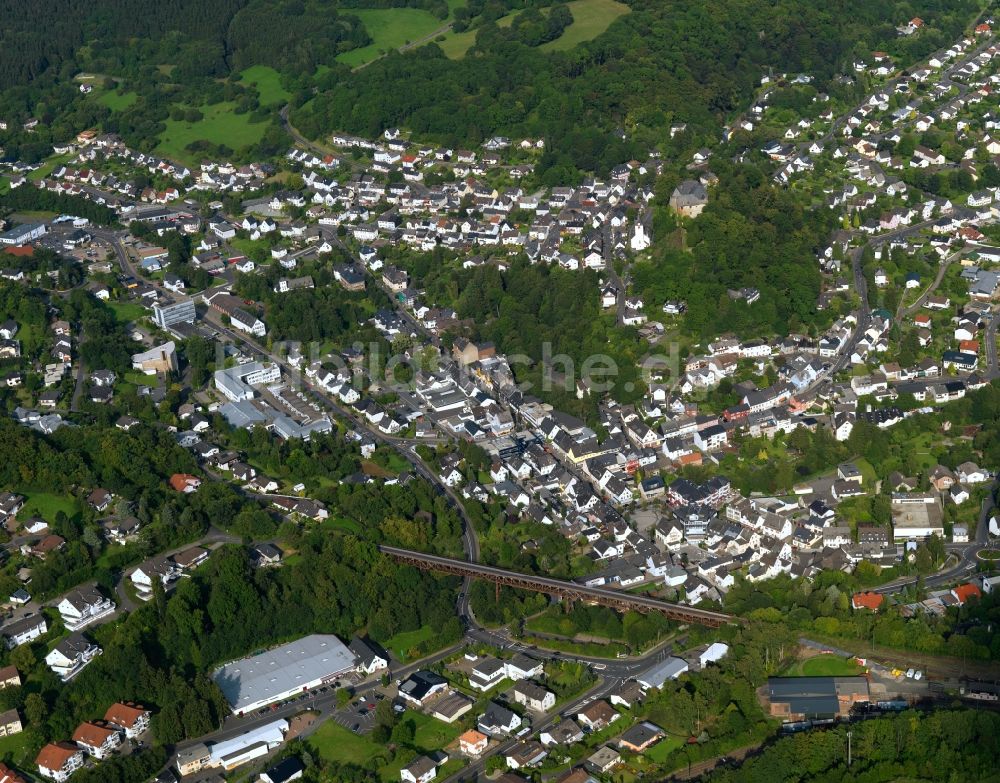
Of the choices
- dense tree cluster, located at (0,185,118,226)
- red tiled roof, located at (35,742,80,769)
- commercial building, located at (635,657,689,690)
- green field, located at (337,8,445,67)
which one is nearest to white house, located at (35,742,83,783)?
red tiled roof, located at (35,742,80,769)

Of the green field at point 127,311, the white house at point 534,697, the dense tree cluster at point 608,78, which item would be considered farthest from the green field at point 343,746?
the dense tree cluster at point 608,78

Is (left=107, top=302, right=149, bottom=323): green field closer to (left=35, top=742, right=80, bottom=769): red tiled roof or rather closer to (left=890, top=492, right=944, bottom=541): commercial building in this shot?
(left=35, top=742, right=80, bottom=769): red tiled roof

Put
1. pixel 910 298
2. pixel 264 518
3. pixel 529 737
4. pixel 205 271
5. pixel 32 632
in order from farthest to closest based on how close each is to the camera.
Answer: pixel 205 271
pixel 910 298
pixel 264 518
pixel 32 632
pixel 529 737

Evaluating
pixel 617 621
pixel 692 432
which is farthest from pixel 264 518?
pixel 692 432

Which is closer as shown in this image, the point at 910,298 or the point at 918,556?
the point at 918,556

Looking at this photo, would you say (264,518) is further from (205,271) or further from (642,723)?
(205,271)

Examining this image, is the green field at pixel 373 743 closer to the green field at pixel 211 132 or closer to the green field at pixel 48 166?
the green field at pixel 211 132

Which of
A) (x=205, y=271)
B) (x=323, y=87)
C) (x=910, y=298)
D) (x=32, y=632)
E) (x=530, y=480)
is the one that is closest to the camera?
(x=32, y=632)

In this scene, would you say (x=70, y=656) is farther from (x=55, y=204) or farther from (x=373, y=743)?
(x=55, y=204)
